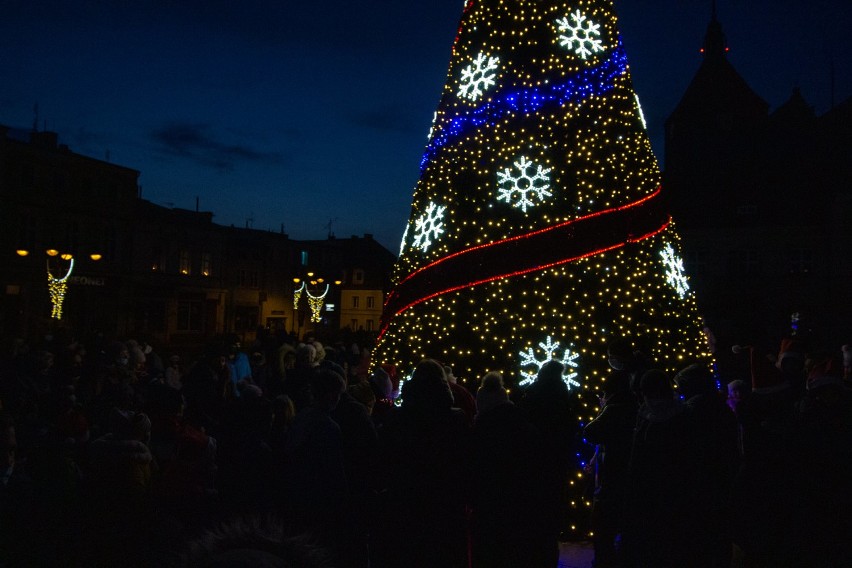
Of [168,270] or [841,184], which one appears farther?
[168,270]

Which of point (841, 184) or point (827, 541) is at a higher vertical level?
point (841, 184)

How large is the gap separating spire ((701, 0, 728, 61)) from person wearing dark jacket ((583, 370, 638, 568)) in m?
46.9

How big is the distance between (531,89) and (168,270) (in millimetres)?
40190

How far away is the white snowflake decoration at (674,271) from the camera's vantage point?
729 centimetres

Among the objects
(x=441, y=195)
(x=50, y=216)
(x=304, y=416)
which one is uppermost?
(x=50, y=216)

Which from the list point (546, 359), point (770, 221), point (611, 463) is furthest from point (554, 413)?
point (770, 221)

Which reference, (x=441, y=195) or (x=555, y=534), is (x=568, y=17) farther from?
(x=555, y=534)

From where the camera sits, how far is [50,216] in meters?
35.5

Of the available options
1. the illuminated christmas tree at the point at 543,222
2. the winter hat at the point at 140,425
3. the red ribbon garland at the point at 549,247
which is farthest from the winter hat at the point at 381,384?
the winter hat at the point at 140,425

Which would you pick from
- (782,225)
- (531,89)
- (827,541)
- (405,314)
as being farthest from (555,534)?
(782,225)

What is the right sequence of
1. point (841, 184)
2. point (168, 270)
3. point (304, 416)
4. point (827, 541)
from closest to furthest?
point (827, 541), point (304, 416), point (841, 184), point (168, 270)

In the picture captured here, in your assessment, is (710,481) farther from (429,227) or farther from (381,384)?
(429,227)

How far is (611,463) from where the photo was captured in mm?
4809

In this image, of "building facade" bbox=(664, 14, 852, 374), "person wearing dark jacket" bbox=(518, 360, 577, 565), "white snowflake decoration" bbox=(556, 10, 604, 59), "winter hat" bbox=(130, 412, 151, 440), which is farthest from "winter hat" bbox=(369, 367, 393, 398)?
"building facade" bbox=(664, 14, 852, 374)
